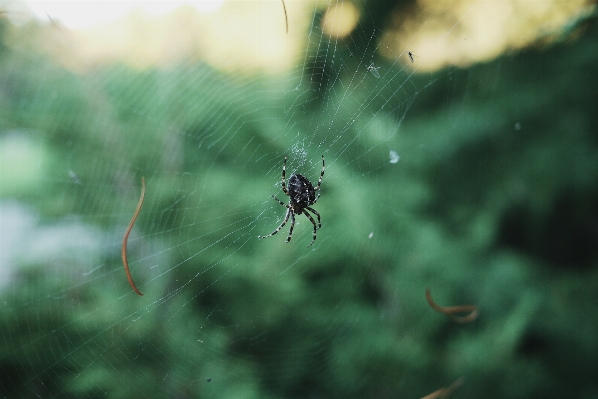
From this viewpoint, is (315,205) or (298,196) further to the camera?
(315,205)

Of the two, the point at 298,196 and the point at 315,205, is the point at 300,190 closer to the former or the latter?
the point at 298,196

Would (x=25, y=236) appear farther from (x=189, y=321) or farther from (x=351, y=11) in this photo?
(x=351, y=11)

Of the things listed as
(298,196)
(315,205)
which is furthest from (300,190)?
(315,205)

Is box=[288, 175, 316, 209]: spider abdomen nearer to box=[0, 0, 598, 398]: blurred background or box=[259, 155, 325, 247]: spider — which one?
box=[259, 155, 325, 247]: spider

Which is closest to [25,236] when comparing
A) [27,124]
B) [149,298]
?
[27,124]

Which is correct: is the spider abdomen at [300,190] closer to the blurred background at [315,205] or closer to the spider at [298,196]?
the spider at [298,196]
